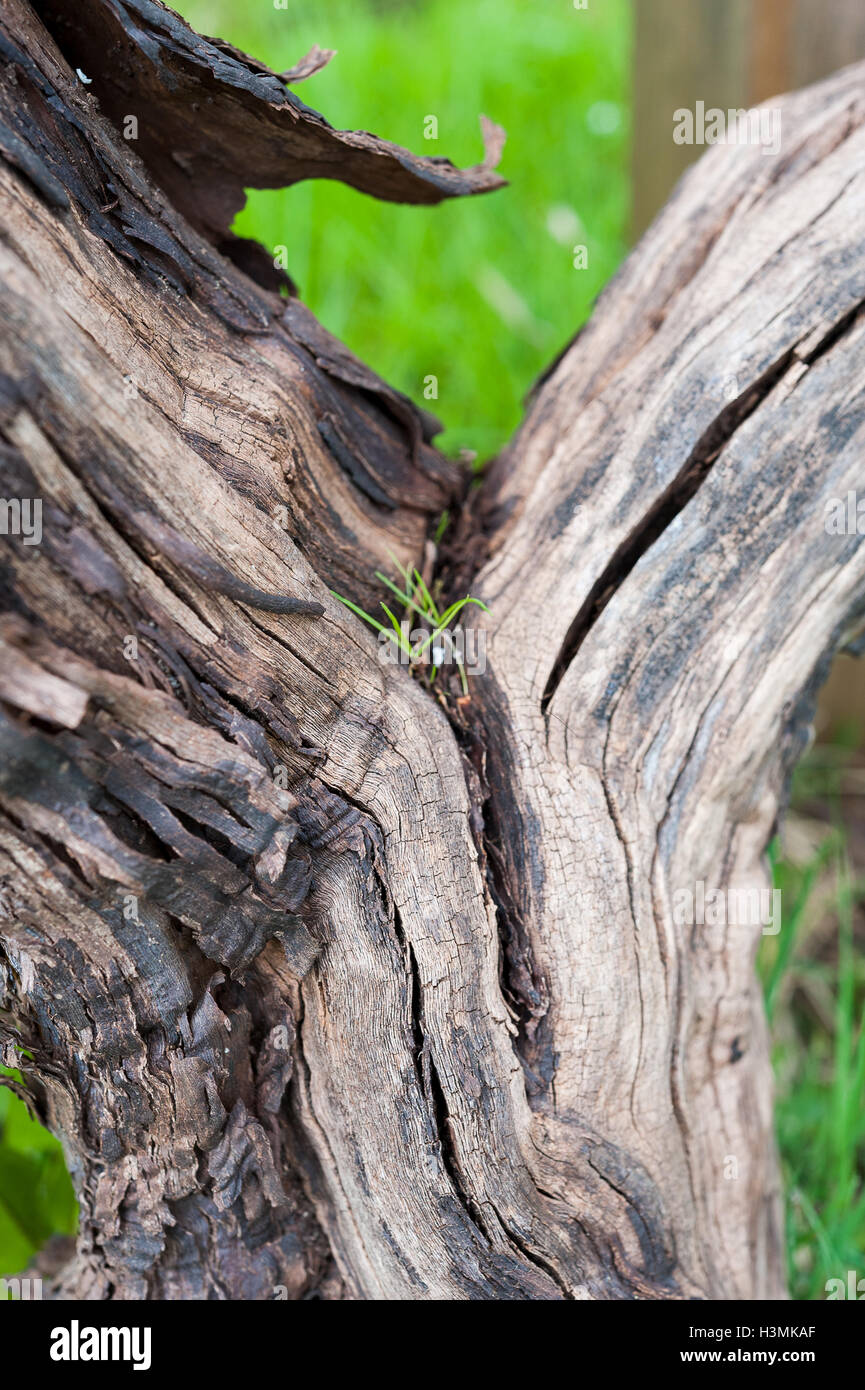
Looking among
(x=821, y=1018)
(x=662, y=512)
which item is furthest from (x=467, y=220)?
(x=821, y=1018)

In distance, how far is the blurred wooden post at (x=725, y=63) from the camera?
2383 mm

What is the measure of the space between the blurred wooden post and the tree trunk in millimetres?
1044

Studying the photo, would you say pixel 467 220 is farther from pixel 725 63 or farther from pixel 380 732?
pixel 380 732

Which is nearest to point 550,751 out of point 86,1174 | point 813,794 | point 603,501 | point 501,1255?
point 603,501

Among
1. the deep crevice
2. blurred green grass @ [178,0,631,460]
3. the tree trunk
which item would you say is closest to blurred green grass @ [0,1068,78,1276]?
the tree trunk

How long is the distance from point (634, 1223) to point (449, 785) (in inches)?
28.2

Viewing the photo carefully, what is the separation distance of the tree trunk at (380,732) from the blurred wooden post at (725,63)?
41.1 inches

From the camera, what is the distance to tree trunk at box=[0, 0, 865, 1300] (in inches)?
43.4

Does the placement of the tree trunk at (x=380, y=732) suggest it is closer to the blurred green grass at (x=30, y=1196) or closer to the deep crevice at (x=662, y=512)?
the deep crevice at (x=662, y=512)

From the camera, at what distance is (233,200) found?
1.43m

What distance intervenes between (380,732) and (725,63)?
2.31m

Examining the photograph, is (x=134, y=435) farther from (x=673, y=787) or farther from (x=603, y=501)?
(x=673, y=787)

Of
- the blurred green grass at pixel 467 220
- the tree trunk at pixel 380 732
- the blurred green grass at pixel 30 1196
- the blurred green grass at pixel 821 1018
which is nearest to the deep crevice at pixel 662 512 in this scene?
the tree trunk at pixel 380 732

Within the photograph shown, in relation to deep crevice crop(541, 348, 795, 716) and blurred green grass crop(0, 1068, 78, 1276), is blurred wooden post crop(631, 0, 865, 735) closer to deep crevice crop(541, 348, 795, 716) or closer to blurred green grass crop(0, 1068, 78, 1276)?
deep crevice crop(541, 348, 795, 716)
